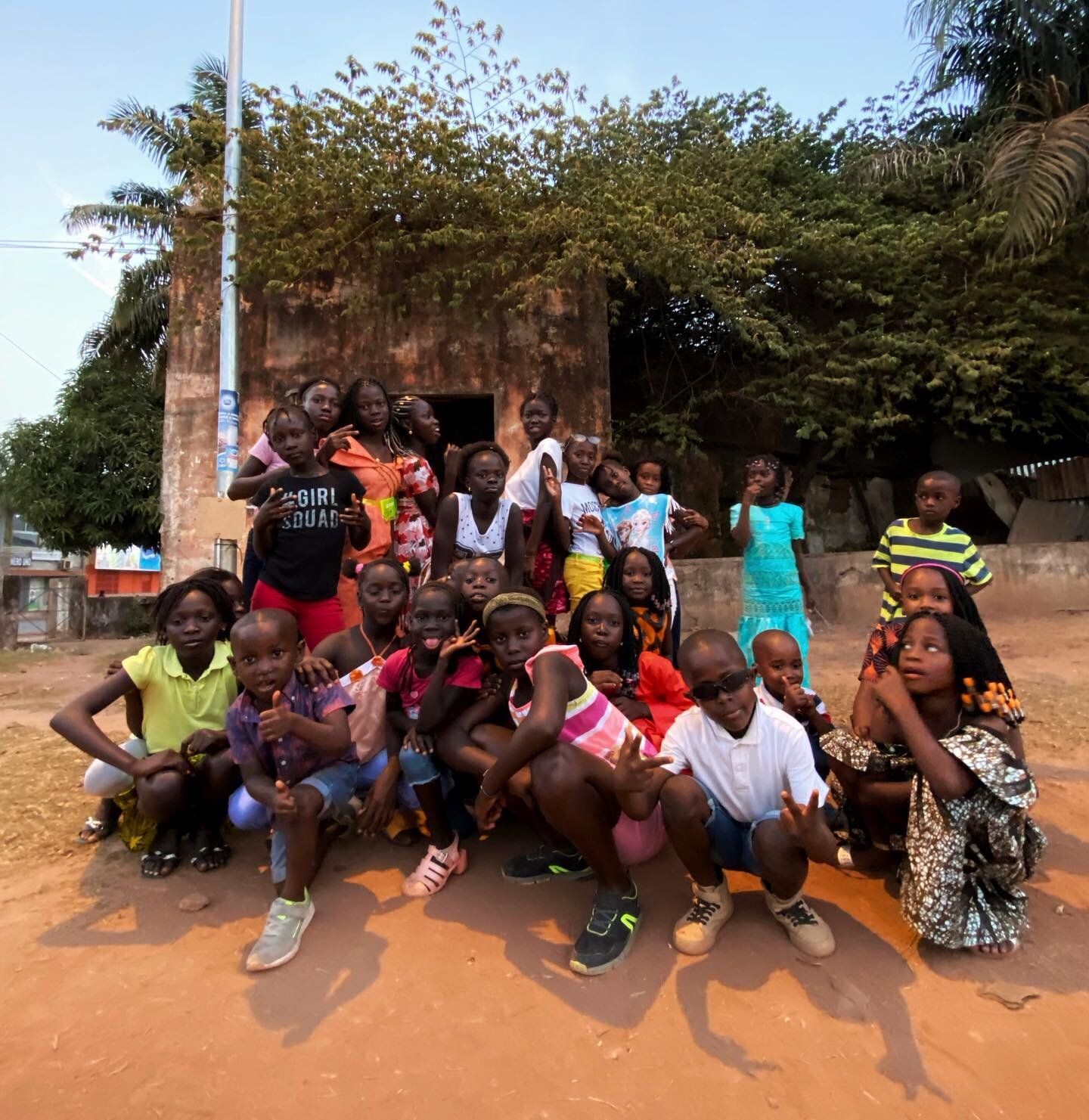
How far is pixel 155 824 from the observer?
2.91 m

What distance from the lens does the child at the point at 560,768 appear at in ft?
7.39

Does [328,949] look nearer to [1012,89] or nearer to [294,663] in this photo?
[294,663]

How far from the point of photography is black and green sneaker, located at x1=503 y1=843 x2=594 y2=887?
2652mm

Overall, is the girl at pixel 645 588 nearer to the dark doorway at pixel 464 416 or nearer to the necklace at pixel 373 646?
the necklace at pixel 373 646

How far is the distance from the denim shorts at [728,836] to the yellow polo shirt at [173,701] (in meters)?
1.77

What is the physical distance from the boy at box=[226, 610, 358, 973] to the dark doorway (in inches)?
212

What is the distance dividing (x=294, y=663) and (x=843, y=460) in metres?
11.6

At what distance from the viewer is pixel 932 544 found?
3.61 metres

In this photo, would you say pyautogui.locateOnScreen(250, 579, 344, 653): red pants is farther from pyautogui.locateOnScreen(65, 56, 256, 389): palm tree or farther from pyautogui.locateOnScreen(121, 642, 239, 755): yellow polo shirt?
pyautogui.locateOnScreen(65, 56, 256, 389): palm tree

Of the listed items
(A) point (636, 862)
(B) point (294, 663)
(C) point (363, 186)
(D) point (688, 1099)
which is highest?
(C) point (363, 186)

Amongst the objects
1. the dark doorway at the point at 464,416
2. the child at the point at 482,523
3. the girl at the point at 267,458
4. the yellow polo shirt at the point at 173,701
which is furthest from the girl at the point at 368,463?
the dark doorway at the point at 464,416

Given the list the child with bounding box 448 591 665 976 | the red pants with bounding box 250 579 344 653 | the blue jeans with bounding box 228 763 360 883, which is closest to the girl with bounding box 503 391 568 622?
the red pants with bounding box 250 579 344 653

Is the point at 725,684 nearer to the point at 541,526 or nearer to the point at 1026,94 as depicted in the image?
the point at 541,526

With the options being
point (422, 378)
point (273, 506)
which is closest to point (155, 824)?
point (273, 506)
